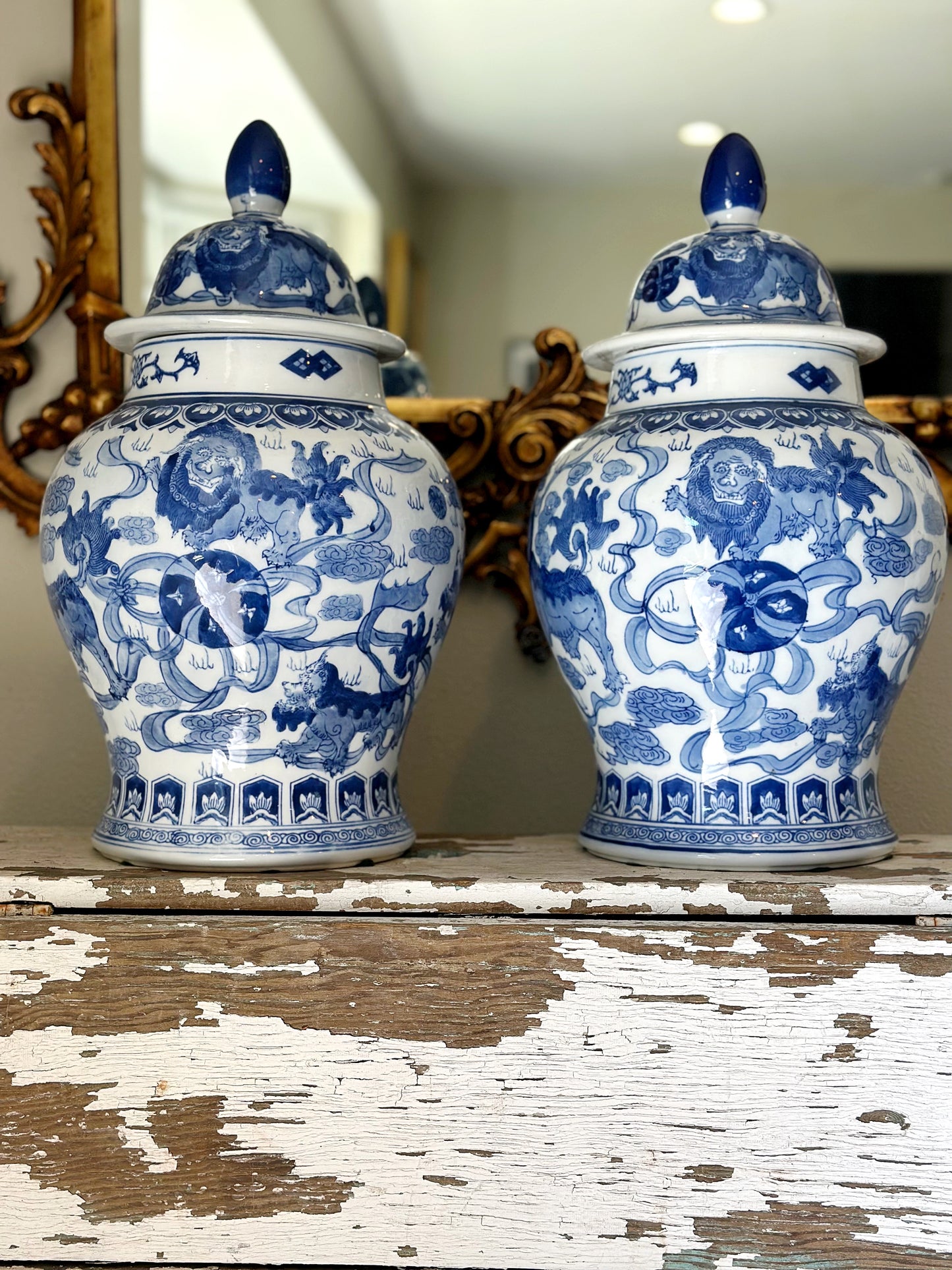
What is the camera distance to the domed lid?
0.79 m

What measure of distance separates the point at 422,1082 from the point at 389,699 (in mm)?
220

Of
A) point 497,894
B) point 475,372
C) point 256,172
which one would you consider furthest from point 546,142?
point 497,894

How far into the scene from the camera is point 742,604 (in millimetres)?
719

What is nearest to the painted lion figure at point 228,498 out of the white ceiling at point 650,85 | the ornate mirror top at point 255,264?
the ornate mirror top at point 255,264

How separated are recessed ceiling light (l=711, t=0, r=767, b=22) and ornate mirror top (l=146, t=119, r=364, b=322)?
0.39 m

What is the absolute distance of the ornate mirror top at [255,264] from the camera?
2.57 feet

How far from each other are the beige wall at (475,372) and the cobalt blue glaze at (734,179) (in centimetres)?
20

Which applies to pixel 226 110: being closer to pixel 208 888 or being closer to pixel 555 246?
pixel 555 246

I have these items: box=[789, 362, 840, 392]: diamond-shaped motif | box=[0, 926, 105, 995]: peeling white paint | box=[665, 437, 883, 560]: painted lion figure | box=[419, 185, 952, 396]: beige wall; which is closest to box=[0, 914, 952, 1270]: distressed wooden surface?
box=[0, 926, 105, 995]: peeling white paint

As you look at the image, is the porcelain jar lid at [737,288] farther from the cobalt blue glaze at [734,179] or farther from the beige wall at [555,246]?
the beige wall at [555,246]

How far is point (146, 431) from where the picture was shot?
75 cm

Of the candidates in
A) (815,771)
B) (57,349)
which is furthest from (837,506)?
(57,349)

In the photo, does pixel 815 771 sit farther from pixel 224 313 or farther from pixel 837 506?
pixel 224 313

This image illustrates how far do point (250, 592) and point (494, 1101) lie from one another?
299mm
